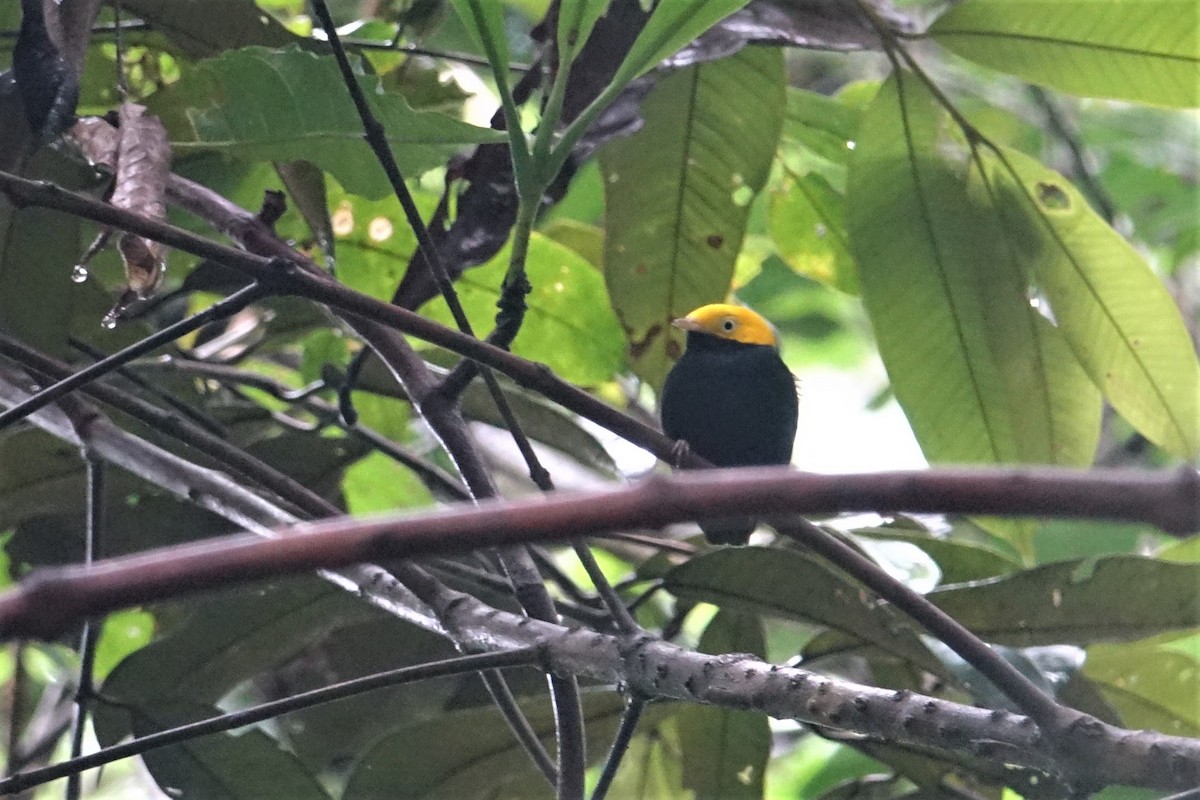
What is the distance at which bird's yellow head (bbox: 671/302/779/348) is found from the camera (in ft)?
9.20

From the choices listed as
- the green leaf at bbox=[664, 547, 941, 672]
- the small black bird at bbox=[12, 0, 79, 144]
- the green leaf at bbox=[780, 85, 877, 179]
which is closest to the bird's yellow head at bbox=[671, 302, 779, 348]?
the green leaf at bbox=[780, 85, 877, 179]

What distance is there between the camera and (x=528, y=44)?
10.6ft

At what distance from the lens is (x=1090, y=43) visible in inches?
92.7

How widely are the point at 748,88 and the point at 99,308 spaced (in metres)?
1.33

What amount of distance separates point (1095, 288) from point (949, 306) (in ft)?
0.94

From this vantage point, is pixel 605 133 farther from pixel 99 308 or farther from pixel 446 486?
pixel 99 308

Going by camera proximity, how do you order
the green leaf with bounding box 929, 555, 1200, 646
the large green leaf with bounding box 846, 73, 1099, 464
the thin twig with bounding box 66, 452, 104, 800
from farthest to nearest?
the large green leaf with bounding box 846, 73, 1099, 464
the green leaf with bounding box 929, 555, 1200, 646
the thin twig with bounding box 66, 452, 104, 800

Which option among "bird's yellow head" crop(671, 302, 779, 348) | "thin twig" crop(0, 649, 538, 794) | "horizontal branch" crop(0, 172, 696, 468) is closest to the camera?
"horizontal branch" crop(0, 172, 696, 468)

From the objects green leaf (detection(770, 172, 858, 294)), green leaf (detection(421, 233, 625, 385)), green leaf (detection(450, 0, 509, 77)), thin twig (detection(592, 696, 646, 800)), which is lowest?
thin twig (detection(592, 696, 646, 800))

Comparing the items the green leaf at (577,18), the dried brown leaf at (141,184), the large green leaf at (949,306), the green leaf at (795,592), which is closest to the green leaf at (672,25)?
the green leaf at (577,18)

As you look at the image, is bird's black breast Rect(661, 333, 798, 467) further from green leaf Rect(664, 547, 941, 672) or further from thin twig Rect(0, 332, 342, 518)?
thin twig Rect(0, 332, 342, 518)

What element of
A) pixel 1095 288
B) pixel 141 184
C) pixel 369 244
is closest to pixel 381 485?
pixel 369 244

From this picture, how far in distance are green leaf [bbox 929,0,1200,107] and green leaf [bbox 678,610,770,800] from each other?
45.0 inches

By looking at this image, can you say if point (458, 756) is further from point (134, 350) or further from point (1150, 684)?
point (1150, 684)
